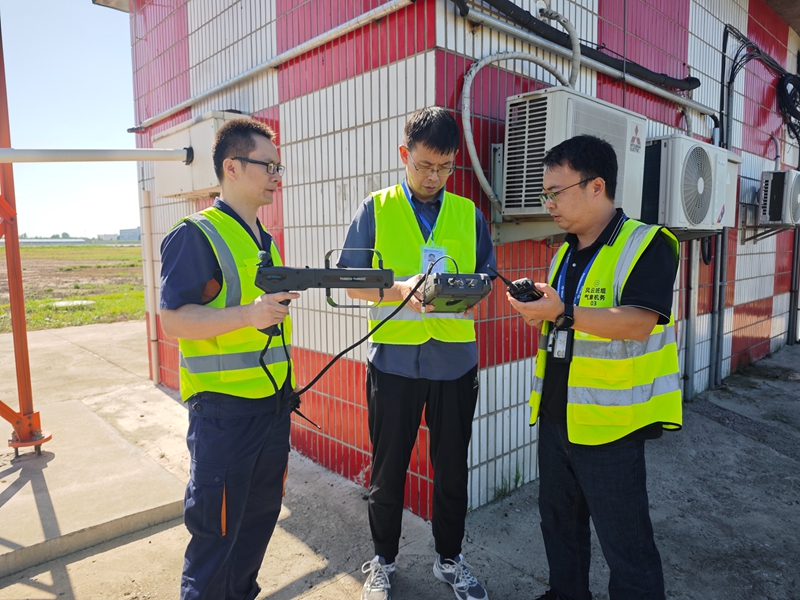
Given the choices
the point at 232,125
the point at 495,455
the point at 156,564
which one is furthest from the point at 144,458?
the point at 232,125

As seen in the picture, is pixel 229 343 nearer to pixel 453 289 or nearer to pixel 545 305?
pixel 453 289

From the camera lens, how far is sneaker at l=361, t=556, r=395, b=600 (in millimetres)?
2455

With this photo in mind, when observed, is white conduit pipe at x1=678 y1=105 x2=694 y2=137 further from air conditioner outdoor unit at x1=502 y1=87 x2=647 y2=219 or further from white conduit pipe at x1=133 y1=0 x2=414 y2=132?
white conduit pipe at x1=133 y1=0 x2=414 y2=132

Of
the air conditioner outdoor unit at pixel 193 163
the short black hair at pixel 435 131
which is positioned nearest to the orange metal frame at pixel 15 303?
the air conditioner outdoor unit at pixel 193 163

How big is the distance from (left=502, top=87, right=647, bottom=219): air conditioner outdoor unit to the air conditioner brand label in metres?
0.11

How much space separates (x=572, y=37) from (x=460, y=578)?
3290 millimetres

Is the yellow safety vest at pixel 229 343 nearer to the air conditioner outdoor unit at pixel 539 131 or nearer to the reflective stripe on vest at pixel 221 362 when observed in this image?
the reflective stripe on vest at pixel 221 362

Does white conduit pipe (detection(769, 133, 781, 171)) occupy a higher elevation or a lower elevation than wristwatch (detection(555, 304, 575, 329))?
higher

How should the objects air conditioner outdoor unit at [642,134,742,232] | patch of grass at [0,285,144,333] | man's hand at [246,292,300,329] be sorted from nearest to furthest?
man's hand at [246,292,300,329] → air conditioner outdoor unit at [642,134,742,232] → patch of grass at [0,285,144,333]

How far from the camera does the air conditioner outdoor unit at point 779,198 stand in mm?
6195

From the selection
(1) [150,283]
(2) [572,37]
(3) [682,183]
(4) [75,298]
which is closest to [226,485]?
(2) [572,37]

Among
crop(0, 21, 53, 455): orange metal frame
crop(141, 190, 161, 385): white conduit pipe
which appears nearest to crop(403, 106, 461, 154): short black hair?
crop(0, 21, 53, 455): orange metal frame

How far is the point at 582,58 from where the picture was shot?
3.71 metres

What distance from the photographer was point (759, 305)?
7.25m
